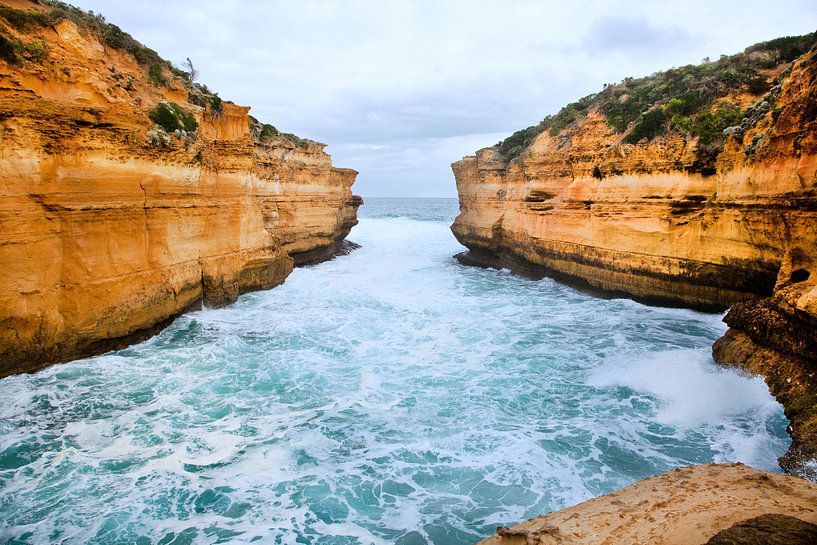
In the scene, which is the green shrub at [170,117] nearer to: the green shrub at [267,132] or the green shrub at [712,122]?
the green shrub at [267,132]

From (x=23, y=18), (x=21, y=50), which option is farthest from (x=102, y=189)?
(x=23, y=18)

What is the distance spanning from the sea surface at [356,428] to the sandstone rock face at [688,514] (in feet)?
4.89

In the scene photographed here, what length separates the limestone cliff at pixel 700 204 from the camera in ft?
25.5

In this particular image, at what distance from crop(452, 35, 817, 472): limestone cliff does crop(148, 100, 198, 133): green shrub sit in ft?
41.1

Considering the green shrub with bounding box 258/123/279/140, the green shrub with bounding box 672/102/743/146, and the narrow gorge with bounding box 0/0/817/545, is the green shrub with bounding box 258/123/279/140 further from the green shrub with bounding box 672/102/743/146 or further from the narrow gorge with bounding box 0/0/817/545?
the green shrub with bounding box 672/102/743/146

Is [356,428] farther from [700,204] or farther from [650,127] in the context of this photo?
[650,127]

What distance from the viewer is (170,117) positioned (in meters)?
10.8

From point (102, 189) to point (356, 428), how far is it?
6784mm

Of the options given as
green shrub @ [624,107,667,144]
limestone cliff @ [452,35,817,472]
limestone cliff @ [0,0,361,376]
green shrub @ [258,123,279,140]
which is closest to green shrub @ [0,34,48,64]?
limestone cliff @ [0,0,361,376]

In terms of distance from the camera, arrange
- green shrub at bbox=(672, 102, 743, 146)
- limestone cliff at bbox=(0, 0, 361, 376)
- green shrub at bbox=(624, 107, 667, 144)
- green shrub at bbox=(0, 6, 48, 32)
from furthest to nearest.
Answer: green shrub at bbox=(624, 107, 667, 144)
green shrub at bbox=(672, 102, 743, 146)
green shrub at bbox=(0, 6, 48, 32)
limestone cliff at bbox=(0, 0, 361, 376)

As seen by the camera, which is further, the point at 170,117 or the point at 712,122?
the point at 712,122

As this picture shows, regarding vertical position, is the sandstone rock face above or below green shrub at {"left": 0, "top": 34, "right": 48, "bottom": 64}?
below

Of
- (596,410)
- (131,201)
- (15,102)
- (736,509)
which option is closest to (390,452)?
(596,410)

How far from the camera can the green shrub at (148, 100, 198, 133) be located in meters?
10.5
